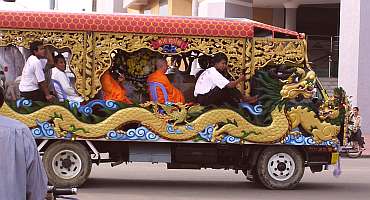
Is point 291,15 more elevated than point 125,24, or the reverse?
point 291,15

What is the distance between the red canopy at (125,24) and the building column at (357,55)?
1654 cm

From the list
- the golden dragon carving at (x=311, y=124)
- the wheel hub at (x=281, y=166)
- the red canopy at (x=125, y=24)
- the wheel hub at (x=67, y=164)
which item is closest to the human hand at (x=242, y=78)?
the red canopy at (x=125, y=24)

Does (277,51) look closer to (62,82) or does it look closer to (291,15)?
(62,82)

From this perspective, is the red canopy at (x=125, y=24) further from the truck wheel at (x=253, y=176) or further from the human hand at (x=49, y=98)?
the truck wheel at (x=253, y=176)

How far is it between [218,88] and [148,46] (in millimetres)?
1264

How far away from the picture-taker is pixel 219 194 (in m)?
12.9

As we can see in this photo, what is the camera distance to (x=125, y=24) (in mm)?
12805

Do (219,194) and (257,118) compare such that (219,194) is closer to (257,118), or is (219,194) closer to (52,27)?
(257,118)

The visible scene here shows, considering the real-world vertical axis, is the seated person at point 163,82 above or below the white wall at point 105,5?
below

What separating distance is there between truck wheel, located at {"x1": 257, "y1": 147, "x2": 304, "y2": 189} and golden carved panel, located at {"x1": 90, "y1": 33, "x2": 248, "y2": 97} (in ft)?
4.55

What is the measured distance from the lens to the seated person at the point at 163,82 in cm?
1310

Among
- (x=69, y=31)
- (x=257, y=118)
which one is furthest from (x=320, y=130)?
(x=69, y=31)

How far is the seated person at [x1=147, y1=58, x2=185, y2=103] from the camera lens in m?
13.1

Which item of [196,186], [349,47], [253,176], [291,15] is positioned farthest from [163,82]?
[291,15]
